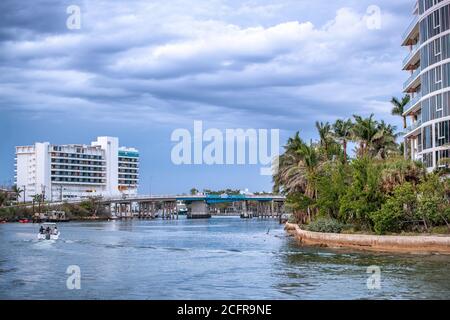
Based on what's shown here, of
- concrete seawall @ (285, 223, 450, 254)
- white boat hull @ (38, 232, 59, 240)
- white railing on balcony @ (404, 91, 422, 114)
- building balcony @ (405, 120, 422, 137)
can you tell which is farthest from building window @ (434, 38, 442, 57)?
white boat hull @ (38, 232, 59, 240)

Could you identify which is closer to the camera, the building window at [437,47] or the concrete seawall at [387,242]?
the concrete seawall at [387,242]

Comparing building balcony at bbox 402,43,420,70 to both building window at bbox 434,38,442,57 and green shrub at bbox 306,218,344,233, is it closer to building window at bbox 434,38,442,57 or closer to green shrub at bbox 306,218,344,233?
building window at bbox 434,38,442,57

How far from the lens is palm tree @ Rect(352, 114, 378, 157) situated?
83.2m

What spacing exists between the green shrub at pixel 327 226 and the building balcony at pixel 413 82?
20.0 m

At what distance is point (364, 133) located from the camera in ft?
274

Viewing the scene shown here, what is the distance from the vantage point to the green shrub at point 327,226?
6488cm

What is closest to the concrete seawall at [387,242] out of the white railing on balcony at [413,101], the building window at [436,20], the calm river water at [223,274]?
the calm river water at [223,274]

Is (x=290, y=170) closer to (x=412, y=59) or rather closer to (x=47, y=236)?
(x=412, y=59)

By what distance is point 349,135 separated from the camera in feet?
298

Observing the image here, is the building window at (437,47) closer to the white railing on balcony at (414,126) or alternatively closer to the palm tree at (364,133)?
the white railing on balcony at (414,126)

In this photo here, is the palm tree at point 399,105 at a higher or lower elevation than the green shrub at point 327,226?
higher

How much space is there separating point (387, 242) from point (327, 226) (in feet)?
37.9

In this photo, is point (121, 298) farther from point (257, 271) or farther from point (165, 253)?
point (165, 253)

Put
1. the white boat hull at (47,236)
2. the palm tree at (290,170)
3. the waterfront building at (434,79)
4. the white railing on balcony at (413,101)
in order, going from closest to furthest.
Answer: the waterfront building at (434,79) → the white railing on balcony at (413,101) → the white boat hull at (47,236) → the palm tree at (290,170)
